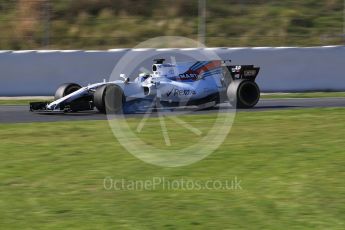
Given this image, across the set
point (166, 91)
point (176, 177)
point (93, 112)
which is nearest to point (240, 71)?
point (166, 91)

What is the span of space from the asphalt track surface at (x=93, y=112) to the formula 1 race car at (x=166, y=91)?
0.24m

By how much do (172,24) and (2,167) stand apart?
54.4 ft

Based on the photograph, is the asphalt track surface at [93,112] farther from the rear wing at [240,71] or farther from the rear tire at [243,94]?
the rear wing at [240,71]

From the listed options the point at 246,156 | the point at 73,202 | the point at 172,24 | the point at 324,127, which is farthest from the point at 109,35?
the point at 73,202

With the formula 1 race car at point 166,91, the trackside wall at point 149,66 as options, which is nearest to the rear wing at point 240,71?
the formula 1 race car at point 166,91

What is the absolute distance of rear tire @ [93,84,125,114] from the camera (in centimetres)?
1332

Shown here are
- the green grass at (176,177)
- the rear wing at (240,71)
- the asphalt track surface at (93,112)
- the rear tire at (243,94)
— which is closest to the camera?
the green grass at (176,177)

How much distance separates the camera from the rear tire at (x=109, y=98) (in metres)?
13.3

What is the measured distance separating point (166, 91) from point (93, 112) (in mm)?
1485

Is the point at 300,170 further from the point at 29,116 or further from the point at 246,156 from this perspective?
the point at 29,116

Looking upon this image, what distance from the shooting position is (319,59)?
2030cm

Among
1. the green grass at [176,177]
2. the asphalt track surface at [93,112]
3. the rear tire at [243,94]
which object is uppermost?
the rear tire at [243,94]

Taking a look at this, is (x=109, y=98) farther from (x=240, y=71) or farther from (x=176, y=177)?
(x=176, y=177)

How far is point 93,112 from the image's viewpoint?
46.1 ft
